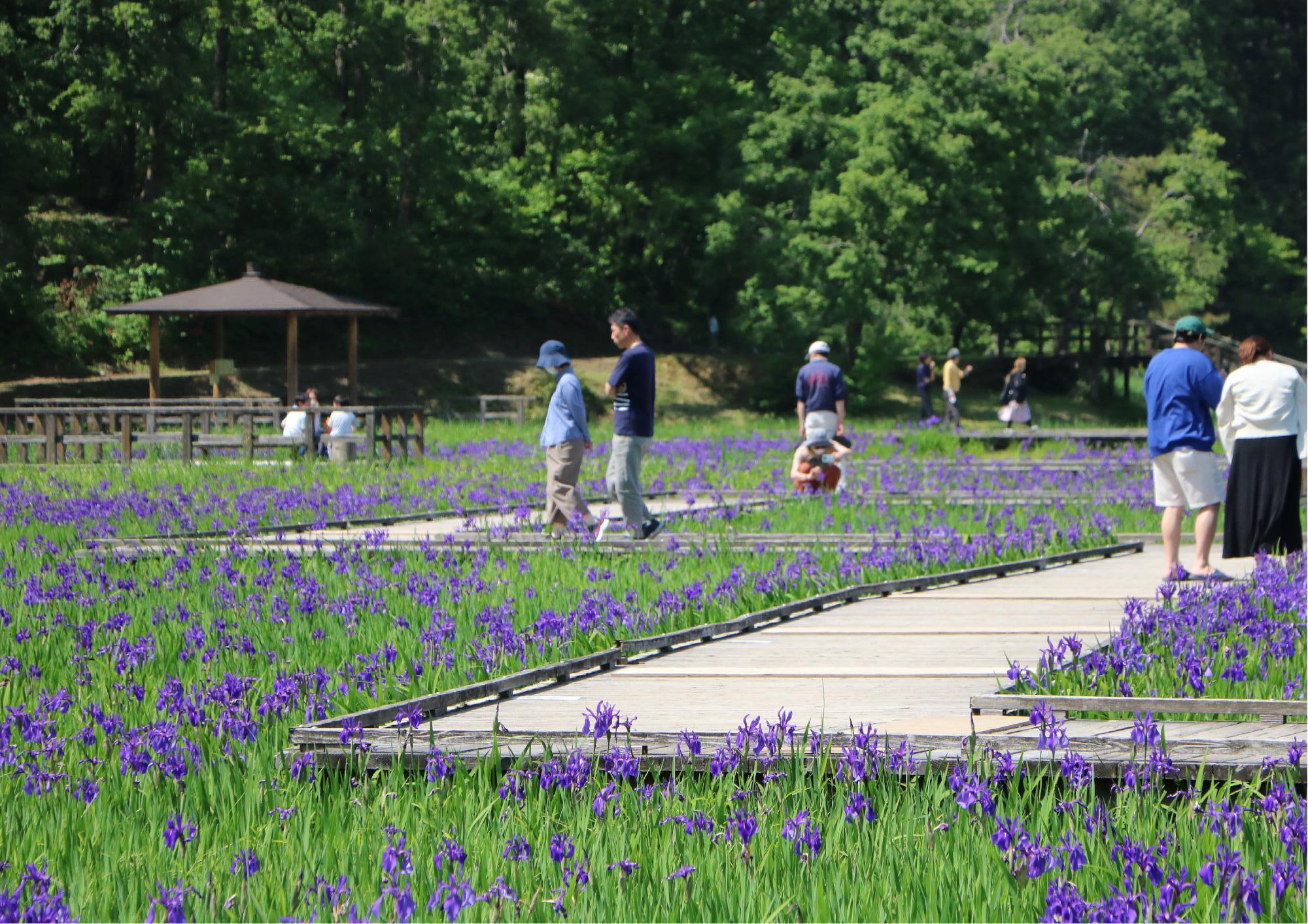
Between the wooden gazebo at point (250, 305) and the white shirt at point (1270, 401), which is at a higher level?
the wooden gazebo at point (250, 305)

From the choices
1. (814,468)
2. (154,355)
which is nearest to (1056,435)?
(814,468)

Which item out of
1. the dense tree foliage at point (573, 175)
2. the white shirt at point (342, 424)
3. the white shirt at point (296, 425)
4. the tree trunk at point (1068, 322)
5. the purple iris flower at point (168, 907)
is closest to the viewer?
the purple iris flower at point (168, 907)

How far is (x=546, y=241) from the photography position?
45000mm

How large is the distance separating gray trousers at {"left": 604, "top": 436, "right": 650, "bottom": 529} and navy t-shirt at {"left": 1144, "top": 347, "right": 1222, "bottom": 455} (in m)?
3.85

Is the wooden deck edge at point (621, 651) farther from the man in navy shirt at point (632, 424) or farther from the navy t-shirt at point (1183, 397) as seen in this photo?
the man in navy shirt at point (632, 424)

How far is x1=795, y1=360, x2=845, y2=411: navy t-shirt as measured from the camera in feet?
52.9

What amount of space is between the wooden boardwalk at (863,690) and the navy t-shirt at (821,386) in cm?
629

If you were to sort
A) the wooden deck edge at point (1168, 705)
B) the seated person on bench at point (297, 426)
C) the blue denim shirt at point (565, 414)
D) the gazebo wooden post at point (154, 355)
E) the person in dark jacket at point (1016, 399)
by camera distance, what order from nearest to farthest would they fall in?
the wooden deck edge at point (1168, 705) < the blue denim shirt at point (565, 414) < the seated person on bench at point (297, 426) < the person in dark jacket at point (1016, 399) < the gazebo wooden post at point (154, 355)

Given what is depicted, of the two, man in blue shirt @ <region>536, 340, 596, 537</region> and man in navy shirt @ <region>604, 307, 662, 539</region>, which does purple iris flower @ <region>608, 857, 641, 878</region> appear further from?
man in blue shirt @ <region>536, 340, 596, 537</region>

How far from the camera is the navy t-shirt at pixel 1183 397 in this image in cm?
1031

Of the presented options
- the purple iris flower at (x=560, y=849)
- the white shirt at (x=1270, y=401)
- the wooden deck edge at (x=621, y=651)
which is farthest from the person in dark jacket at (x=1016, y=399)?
the purple iris flower at (x=560, y=849)

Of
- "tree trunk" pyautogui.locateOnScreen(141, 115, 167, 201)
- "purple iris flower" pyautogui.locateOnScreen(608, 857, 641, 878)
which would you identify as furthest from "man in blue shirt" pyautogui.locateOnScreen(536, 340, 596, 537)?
"tree trunk" pyautogui.locateOnScreen(141, 115, 167, 201)

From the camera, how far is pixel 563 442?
12797 millimetres

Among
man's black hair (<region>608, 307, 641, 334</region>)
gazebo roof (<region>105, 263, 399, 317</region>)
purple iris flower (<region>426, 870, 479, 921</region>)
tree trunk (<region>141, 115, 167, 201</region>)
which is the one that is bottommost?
purple iris flower (<region>426, 870, 479, 921</region>)
